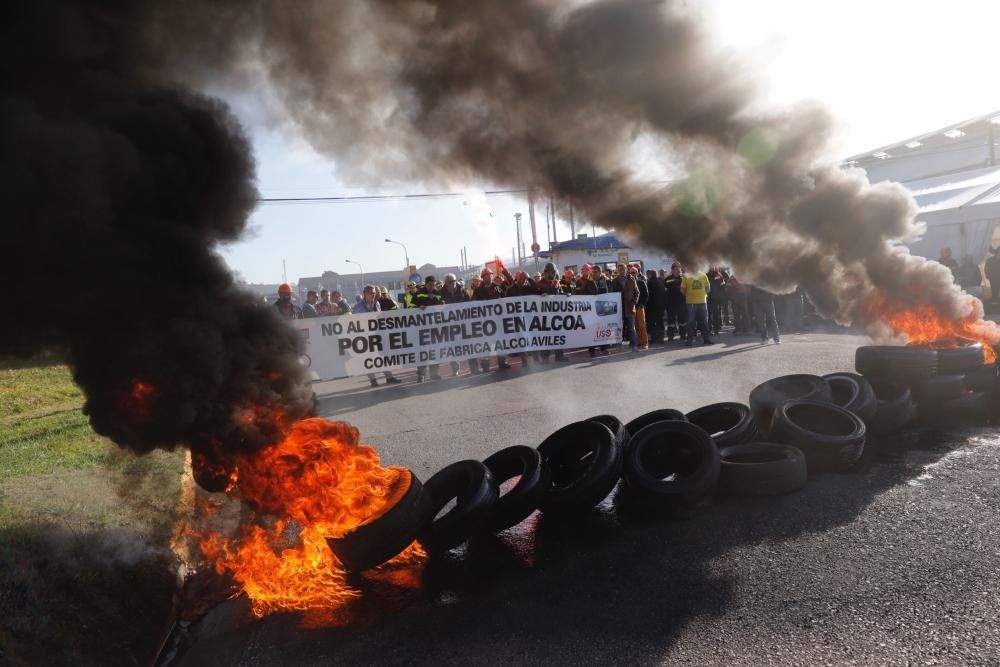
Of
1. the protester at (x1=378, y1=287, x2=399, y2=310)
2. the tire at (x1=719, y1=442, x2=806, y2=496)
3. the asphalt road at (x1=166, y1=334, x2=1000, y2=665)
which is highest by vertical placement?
the protester at (x1=378, y1=287, x2=399, y2=310)

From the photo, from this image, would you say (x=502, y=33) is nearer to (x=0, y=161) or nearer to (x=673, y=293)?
(x=0, y=161)

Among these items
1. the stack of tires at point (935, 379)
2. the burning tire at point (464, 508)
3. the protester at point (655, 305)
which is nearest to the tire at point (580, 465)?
the burning tire at point (464, 508)

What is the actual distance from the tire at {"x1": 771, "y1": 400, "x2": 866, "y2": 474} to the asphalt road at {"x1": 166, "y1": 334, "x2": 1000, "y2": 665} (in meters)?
0.20

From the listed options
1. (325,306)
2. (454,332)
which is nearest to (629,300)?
(454,332)

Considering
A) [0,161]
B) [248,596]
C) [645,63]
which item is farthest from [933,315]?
[0,161]

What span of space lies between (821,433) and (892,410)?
3.32ft

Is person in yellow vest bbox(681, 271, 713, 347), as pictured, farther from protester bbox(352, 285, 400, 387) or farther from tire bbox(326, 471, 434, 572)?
tire bbox(326, 471, 434, 572)

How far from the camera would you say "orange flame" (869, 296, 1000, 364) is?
7.65m

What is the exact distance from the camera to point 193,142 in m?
4.82

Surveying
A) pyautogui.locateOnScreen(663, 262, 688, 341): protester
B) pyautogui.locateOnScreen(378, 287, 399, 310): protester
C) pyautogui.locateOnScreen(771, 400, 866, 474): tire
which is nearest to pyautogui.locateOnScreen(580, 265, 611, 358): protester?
pyautogui.locateOnScreen(663, 262, 688, 341): protester

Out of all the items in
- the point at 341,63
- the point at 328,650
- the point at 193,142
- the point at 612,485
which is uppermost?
the point at 341,63

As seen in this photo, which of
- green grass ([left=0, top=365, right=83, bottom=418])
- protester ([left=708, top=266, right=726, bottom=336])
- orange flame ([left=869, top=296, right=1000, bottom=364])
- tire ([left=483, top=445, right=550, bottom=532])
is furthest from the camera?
protester ([left=708, top=266, right=726, bottom=336])

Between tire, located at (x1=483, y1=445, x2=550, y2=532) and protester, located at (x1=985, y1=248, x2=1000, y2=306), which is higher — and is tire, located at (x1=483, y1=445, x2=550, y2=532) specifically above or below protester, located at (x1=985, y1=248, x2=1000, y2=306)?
below

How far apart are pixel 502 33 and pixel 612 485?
4.97 meters
